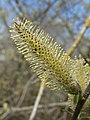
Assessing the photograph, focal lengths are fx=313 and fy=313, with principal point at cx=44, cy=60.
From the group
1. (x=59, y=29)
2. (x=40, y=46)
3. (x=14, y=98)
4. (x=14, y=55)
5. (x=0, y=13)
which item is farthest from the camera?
(x=59, y=29)

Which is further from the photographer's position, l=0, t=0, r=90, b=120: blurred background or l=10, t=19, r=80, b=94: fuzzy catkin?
l=0, t=0, r=90, b=120: blurred background

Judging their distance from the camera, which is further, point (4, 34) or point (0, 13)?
point (4, 34)

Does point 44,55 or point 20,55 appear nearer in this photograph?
point 44,55

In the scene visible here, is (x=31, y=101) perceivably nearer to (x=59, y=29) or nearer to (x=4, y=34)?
(x=4, y=34)

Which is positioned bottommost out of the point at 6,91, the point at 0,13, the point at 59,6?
the point at 6,91

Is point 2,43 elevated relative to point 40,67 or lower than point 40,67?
elevated

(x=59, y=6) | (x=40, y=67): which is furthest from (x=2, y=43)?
(x=40, y=67)

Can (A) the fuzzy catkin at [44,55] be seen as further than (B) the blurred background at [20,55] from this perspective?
No

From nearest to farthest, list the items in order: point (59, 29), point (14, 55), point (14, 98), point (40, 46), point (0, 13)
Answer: point (40, 46), point (0, 13), point (14, 98), point (14, 55), point (59, 29)
